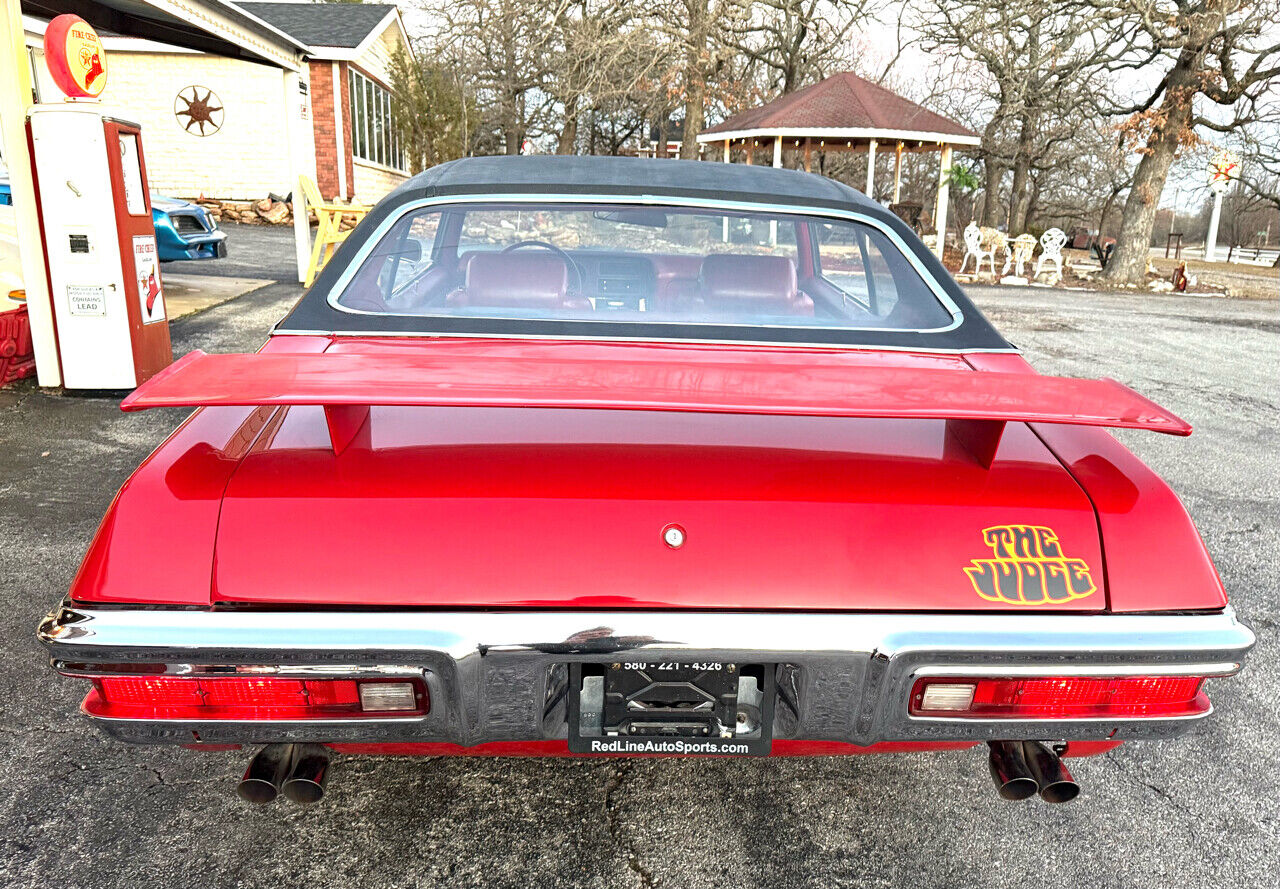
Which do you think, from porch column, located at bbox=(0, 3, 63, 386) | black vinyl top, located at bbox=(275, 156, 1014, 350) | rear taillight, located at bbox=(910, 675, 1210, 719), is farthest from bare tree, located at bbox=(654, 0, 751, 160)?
rear taillight, located at bbox=(910, 675, 1210, 719)

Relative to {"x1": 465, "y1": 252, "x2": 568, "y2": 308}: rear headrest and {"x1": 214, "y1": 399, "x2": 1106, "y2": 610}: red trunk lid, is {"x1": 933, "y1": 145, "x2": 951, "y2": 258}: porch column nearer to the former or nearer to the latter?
{"x1": 465, "y1": 252, "x2": 568, "y2": 308}: rear headrest

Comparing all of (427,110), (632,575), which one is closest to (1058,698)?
(632,575)

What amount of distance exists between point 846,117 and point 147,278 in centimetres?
1521

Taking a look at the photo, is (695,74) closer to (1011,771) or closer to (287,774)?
(1011,771)

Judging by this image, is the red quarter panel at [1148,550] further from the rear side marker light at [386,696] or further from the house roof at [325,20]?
the house roof at [325,20]

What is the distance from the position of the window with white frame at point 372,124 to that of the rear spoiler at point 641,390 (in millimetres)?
22450

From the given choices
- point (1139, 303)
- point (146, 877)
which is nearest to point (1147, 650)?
point (146, 877)

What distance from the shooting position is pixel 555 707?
1.65m

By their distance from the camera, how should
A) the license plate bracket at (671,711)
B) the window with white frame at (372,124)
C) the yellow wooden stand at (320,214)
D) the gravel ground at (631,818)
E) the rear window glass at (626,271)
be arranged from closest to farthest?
the license plate bracket at (671,711) < the gravel ground at (631,818) < the rear window glass at (626,271) < the yellow wooden stand at (320,214) < the window with white frame at (372,124)

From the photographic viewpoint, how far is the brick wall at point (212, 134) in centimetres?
2014

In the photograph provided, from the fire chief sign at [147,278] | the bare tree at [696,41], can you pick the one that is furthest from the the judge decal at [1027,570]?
the bare tree at [696,41]

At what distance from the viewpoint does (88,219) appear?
19.1 ft

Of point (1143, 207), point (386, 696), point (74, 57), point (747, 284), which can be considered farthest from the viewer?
point (1143, 207)

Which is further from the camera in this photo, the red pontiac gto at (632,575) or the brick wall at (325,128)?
the brick wall at (325,128)
